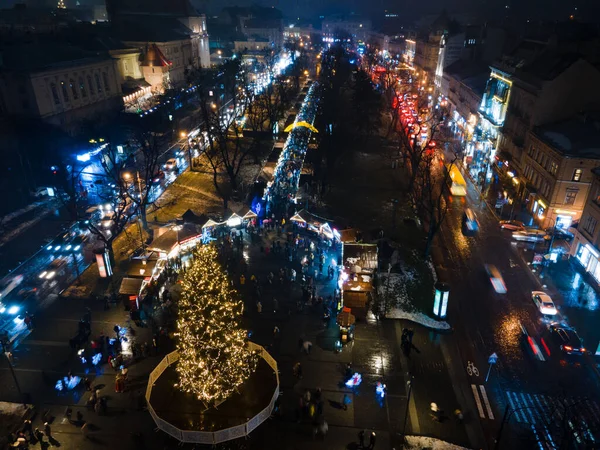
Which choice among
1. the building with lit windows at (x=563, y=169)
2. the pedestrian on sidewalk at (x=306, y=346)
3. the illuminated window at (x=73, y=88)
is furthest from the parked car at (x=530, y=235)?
the illuminated window at (x=73, y=88)

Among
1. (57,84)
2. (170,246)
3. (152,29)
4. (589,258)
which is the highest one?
(152,29)

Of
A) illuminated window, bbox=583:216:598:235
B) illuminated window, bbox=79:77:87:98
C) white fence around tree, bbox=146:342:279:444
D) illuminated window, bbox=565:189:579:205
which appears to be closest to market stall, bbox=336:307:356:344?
white fence around tree, bbox=146:342:279:444

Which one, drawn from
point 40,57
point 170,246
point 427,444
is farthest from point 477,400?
point 40,57

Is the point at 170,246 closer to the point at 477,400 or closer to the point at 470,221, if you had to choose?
the point at 477,400

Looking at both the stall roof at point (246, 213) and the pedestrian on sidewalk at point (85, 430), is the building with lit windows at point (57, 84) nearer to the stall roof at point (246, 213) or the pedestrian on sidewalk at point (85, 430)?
the stall roof at point (246, 213)

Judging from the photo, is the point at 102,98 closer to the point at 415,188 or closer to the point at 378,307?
the point at 415,188

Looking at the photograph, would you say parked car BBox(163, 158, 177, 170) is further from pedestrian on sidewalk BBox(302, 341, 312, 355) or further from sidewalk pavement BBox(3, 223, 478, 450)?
pedestrian on sidewalk BBox(302, 341, 312, 355)
